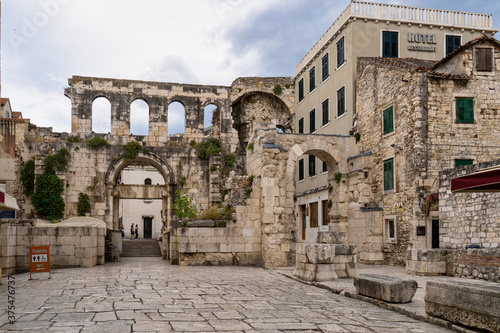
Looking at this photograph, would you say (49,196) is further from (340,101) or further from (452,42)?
(452,42)

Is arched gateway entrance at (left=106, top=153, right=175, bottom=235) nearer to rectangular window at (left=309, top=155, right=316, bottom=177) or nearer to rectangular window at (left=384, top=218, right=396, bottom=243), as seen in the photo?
rectangular window at (left=309, top=155, right=316, bottom=177)

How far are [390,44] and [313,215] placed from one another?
33.4 feet

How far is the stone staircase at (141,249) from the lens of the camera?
25017 mm

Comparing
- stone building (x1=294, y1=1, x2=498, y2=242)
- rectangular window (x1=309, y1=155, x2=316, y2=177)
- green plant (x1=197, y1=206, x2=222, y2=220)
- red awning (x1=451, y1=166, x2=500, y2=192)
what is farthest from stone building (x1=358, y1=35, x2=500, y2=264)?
red awning (x1=451, y1=166, x2=500, y2=192)

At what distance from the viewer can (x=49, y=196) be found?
81.3 feet

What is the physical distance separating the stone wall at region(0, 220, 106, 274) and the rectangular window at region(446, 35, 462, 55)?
56.9 feet

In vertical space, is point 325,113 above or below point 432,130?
above

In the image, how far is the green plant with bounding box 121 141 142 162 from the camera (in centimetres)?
2592

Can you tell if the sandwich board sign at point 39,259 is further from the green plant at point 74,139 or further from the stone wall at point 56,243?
the green plant at point 74,139

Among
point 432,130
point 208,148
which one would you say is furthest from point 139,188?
point 432,130

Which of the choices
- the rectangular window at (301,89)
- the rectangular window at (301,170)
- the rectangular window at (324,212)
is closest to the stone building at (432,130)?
the rectangular window at (324,212)

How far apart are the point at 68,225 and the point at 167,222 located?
9408 millimetres

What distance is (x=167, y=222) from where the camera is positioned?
2569 cm

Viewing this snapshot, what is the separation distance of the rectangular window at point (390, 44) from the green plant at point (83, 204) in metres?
16.3
